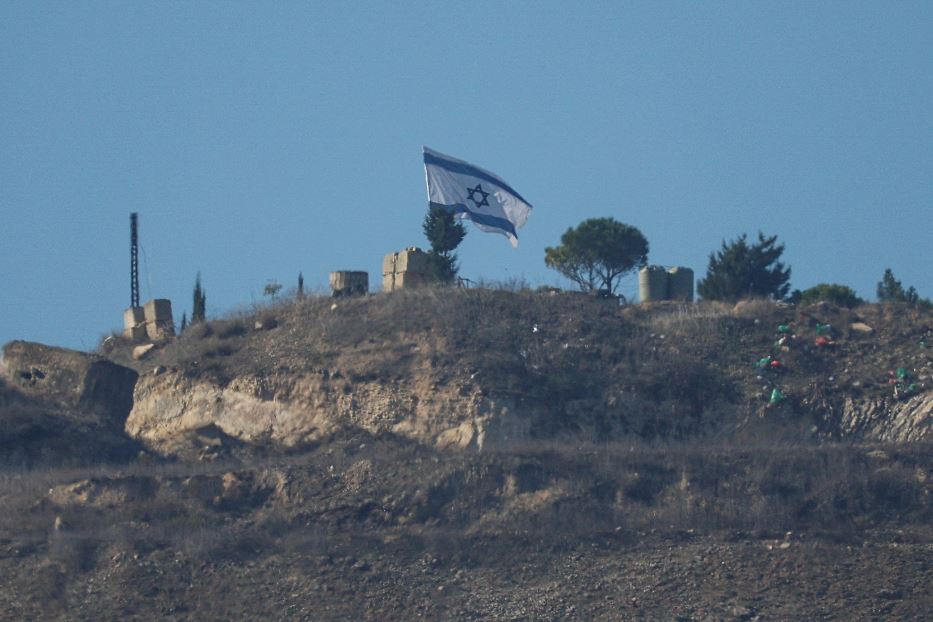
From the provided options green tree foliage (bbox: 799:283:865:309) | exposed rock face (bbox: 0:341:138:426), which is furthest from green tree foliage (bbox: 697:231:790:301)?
exposed rock face (bbox: 0:341:138:426)

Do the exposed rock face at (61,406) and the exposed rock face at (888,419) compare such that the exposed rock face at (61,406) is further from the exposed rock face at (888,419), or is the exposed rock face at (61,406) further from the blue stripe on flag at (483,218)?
the exposed rock face at (888,419)

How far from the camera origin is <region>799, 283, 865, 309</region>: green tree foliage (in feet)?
137

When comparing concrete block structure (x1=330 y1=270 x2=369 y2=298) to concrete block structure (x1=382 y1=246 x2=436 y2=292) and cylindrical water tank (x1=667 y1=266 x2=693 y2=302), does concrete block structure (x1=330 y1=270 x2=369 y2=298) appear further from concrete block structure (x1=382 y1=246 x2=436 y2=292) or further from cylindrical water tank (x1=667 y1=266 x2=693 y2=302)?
cylindrical water tank (x1=667 y1=266 x2=693 y2=302)

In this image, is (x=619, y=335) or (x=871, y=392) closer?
(x=871, y=392)

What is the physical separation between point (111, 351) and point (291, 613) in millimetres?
16584

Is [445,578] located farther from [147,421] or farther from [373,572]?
[147,421]

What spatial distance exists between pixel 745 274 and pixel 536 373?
36.7 ft

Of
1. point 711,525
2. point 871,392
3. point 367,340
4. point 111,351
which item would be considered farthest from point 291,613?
point 111,351

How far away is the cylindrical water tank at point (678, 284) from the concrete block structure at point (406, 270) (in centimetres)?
484

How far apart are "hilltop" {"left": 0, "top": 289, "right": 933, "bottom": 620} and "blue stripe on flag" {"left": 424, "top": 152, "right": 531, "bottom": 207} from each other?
3.21m

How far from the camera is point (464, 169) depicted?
37.0m

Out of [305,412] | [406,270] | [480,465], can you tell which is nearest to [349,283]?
[406,270]

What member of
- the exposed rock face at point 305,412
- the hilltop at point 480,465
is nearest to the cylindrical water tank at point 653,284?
the hilltop at point 480,465

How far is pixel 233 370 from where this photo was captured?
3366cm
